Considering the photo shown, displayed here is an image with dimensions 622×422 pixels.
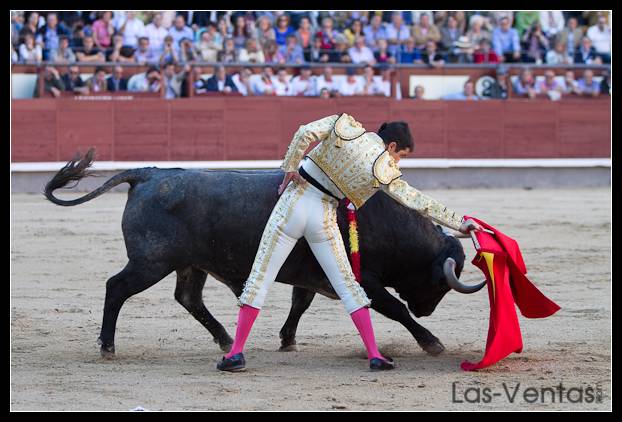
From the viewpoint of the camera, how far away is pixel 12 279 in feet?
23.7

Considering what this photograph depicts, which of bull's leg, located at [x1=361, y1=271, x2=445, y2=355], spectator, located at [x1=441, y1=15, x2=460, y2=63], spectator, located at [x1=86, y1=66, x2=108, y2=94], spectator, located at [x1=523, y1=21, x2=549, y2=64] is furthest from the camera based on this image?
spectator, located at [x1=523, y1=21, x2=549, y2=64]

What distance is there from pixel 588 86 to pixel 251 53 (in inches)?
167

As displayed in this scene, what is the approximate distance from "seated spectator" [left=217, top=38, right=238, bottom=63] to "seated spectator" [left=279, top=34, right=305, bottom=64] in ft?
1.66

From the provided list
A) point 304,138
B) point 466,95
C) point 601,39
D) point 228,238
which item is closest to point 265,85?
point 466,95

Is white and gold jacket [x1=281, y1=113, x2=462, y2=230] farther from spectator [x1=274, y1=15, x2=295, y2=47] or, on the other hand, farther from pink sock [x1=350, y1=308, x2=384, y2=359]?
spectator [x1=274, y1=15, x2=295, y2=47]

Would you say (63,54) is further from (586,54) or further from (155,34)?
(586,54)

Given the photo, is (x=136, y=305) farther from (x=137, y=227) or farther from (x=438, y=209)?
(x=438, y=209)

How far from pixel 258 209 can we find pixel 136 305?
1689 millimetres

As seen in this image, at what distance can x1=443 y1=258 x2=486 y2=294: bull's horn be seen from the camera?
4961 millimetres

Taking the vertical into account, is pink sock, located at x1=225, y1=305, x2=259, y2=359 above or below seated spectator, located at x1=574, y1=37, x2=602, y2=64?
below

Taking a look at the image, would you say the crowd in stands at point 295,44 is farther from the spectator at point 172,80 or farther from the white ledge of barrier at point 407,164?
the white ledge of barrier at point 407,164

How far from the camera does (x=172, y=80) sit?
504 inches

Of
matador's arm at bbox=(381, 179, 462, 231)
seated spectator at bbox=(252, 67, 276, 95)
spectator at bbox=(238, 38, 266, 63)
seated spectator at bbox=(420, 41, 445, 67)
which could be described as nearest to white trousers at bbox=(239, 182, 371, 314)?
matador's arm at bbox=(381, 179, 462, 231)

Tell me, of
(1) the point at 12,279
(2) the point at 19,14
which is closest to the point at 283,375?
(1) the point at 12,279
